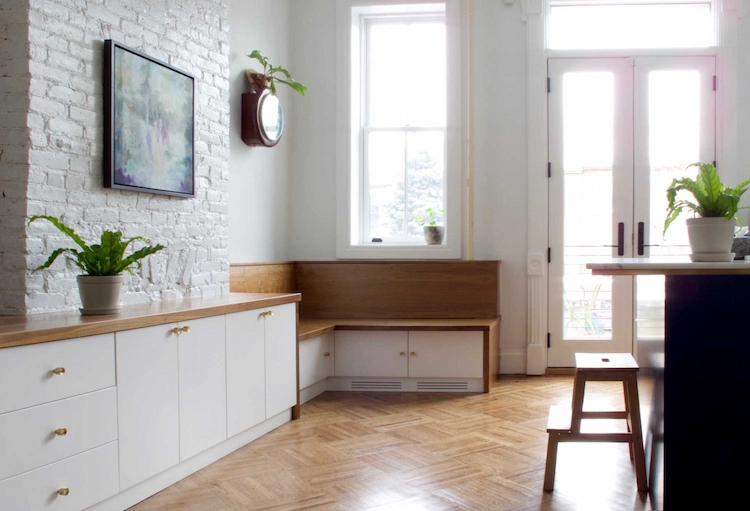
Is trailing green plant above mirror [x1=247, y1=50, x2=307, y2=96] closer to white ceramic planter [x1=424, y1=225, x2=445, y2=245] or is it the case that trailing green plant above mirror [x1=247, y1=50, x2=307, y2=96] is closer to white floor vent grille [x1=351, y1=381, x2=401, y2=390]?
white ceramic planter [x1=424, y1=225, x2=445, y2=245]

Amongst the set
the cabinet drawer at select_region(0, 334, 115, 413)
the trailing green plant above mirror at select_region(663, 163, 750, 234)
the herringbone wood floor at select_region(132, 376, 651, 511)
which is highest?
→ the trailing green plant above mirror at select_region(663, 163, 750, 234)

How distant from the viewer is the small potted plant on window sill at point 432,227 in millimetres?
5582

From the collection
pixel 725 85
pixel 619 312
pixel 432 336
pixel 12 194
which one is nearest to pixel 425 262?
pixel 432 336

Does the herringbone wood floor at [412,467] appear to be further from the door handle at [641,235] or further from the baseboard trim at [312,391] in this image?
the door handle at [641,235]

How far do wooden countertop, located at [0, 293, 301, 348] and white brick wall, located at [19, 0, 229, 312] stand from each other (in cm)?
19

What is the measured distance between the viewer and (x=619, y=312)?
544cm

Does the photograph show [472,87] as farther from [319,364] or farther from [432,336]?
[319,364]

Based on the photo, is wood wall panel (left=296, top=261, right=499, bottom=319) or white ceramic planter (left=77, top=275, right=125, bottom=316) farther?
wood wall panel (left=296, top=261, right=499, bottom=319)

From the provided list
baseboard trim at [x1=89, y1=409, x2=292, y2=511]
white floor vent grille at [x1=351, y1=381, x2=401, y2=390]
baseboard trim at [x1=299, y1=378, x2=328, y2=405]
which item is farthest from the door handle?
baseboard trim at [x1=89, y1=409, x2=292, y2=511]

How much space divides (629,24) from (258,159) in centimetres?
312

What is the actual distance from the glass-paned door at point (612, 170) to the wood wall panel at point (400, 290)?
63cm

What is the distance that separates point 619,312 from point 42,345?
435 cm

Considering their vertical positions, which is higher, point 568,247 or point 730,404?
point 568,247

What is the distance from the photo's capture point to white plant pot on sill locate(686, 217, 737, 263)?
8.23ft
